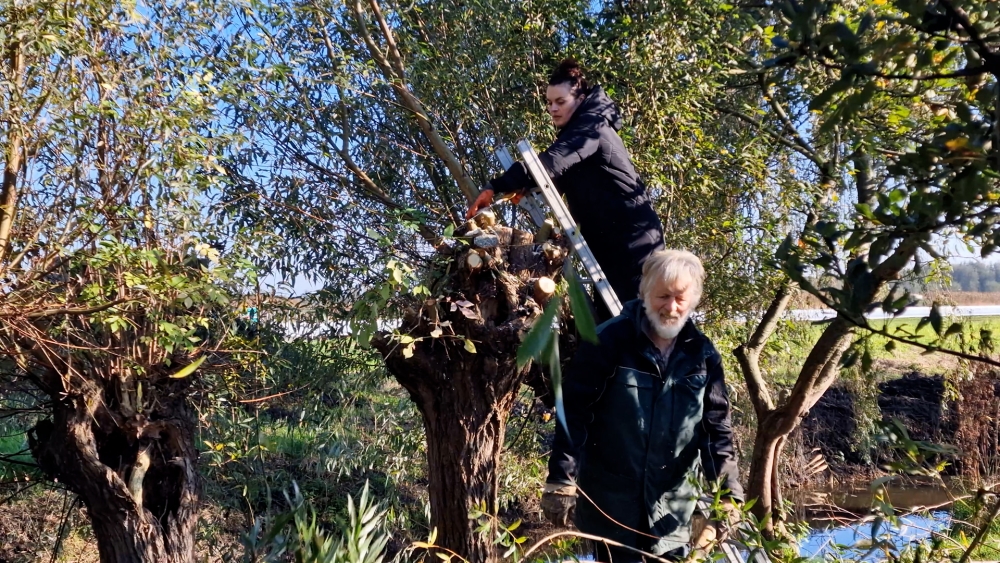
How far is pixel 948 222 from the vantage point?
1612 mm

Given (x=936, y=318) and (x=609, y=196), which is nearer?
(x=936, y=318)

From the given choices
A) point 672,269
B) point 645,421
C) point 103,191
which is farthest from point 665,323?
point 103,191

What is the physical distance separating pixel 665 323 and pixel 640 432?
411 millimetres

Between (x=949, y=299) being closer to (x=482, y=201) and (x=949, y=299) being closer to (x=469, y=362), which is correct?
(x=469, y=362)

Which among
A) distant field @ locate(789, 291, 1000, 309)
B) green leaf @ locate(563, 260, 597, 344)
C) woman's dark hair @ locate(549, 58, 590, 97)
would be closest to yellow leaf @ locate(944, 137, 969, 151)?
green leaf @ locate(563, 260, 597, 344)

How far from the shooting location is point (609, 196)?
4.03 m

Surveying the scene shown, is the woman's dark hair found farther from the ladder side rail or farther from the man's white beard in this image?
the man's white beard

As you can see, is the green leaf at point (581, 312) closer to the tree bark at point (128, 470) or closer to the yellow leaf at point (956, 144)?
the yellow leaf at point (956, 144)

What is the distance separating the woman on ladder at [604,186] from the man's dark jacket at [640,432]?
98cm

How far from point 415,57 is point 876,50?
411 centimetres

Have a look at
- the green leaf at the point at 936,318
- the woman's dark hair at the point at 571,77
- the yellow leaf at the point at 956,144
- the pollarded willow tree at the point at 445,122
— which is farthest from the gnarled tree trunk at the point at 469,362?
the yellow leaf at the point at 956,144

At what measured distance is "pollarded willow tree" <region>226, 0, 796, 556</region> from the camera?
16.4 ft

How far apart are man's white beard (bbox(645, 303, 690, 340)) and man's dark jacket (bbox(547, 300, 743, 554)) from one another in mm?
51

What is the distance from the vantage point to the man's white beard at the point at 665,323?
2.98 m
